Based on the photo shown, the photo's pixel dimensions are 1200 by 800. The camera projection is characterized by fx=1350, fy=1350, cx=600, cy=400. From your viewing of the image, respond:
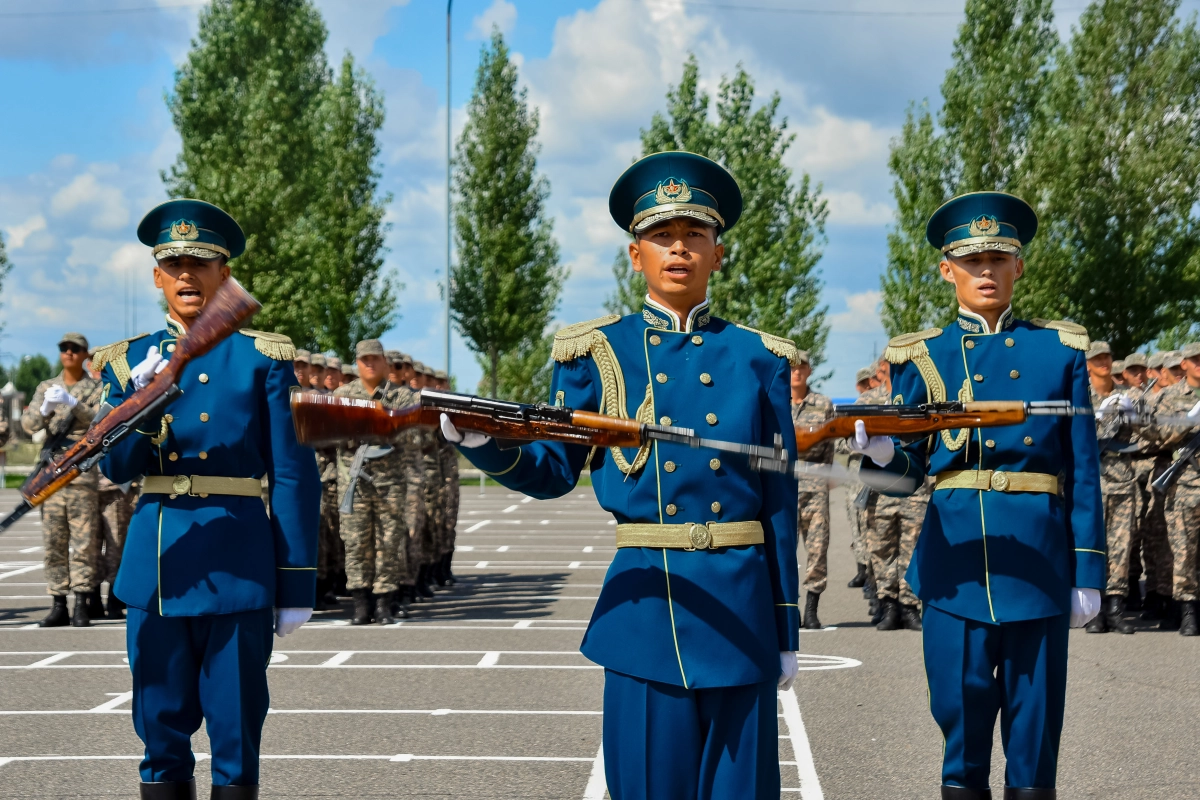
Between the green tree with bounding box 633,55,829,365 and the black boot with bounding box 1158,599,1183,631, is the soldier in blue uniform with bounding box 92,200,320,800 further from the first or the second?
the green tree with bounding box 633,55,829,365

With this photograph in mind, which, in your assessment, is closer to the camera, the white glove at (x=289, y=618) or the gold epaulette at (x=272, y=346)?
the white glove at (x=289, y=618)

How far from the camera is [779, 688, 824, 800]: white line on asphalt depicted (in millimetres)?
6059

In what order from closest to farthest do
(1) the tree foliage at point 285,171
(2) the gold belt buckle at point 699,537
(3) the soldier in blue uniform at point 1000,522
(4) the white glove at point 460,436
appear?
(4) the white glove at point 460,436, (2) the gold belt buckle at point 699,537, (3) the soldier in blue uniform at point 1000,522, (1) the tree foliage at point 285,171

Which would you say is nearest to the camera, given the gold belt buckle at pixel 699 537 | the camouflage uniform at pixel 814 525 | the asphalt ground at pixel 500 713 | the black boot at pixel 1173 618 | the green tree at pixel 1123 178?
the gold belt buckle at pixel 699 537

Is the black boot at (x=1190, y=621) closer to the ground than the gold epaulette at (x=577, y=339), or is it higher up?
closer to the ground

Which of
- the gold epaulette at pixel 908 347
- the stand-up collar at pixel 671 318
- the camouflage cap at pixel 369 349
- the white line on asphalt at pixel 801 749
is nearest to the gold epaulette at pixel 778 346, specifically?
the stand-up collar at pixel 671 318

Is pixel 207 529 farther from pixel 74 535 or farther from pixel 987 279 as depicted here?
pixel 74 535

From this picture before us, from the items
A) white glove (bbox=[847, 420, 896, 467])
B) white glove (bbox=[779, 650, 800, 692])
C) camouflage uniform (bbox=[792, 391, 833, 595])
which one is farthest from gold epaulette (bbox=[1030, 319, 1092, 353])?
camouflage uniform (bbox=[792, 391, 833, 595])

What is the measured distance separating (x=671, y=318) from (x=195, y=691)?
219 centimetres

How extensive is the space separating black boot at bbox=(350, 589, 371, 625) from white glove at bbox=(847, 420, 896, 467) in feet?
26.2

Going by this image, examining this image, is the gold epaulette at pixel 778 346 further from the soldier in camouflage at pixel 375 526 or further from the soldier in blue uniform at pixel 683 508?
the soldier in camouflage at pixel 375 526

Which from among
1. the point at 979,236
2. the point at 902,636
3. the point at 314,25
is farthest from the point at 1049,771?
the point at 314,25

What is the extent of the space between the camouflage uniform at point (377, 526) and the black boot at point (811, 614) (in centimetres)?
363

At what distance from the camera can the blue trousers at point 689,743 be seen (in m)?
3.61
